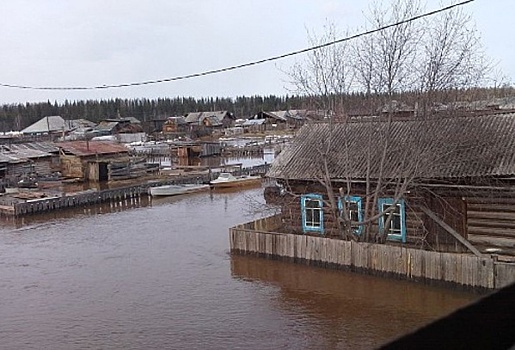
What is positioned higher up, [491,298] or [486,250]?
[491,298]

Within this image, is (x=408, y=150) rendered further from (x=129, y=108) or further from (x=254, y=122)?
(x=129, y=108)

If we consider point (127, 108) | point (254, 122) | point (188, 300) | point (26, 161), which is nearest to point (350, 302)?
point (188, 300)

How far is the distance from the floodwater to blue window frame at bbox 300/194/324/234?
220cm

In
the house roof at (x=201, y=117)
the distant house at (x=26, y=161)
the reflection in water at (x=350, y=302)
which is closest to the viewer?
the reflection in water at (x=350, y=302)

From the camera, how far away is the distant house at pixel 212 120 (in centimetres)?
11044

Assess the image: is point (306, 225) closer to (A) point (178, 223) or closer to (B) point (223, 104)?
(A) point (178, 223)

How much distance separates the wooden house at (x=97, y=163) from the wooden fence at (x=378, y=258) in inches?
1171

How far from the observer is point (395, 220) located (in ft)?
67.1

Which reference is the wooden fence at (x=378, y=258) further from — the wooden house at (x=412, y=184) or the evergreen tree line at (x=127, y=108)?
the evergreen tree line at (x=127, y=108)

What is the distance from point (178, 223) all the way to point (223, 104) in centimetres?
15618

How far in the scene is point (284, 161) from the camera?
2328cm

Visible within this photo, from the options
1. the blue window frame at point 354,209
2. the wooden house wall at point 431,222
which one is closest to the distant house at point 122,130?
the blue window frame at point 354,209

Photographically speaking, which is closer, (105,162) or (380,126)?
(380,126)

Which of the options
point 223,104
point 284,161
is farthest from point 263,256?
point 223,104
